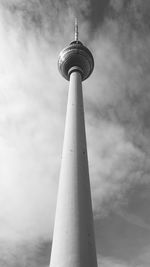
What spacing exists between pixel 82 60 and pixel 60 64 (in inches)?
141

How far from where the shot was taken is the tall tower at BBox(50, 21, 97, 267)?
1460 cm

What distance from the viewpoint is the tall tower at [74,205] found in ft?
47.9

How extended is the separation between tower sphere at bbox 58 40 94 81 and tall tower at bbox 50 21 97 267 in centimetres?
1105

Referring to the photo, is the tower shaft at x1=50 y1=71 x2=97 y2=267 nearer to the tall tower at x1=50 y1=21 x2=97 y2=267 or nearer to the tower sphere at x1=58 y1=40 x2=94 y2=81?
the tall tower at x1=50 y1=21 x2=97 y2=267

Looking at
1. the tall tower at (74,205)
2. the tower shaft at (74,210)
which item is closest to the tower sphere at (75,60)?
the tall tower at (74,205)

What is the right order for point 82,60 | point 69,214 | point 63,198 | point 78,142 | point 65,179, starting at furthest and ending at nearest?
point 82,60 → point 78,142 → point 65,179 → point 63,198 → point 69,214

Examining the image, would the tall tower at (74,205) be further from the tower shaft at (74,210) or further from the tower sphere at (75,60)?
the tower sphere at (75,60)

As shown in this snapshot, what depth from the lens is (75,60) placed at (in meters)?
37.7

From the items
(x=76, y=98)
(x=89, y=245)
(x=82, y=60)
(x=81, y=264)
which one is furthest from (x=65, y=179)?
(x=82, y=60)

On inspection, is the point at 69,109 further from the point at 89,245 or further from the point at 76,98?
the point at 89,245

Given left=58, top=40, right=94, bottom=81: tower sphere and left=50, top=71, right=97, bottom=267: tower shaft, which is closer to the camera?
left=50, top=71, right=97, bottom=267: tower shaft

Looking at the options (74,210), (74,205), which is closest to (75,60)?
(74,205)

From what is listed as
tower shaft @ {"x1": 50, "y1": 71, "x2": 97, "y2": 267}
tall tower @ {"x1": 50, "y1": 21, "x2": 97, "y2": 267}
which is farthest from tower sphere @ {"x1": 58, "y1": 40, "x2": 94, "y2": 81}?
tower shaft @ {"x1": 50, "y1": 71, "x2": 97, "y2": 267}

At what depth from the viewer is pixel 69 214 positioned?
1666 cm
